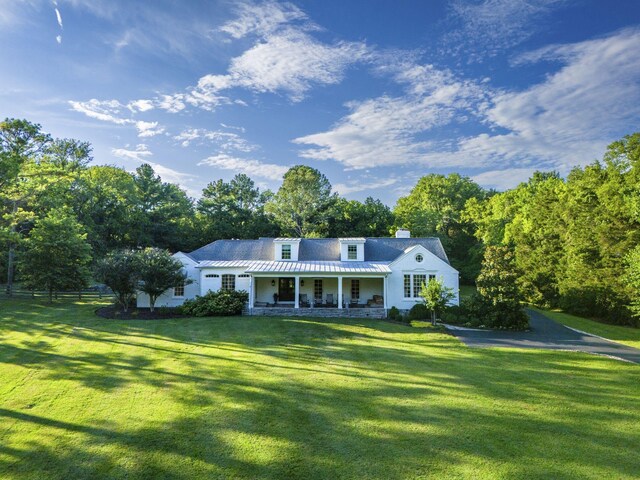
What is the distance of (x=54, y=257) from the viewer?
88.1 feet

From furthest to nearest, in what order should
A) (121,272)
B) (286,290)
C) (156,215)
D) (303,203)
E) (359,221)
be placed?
(303,203)
(359,221)
(156,215)
(286,290)
(121,272)

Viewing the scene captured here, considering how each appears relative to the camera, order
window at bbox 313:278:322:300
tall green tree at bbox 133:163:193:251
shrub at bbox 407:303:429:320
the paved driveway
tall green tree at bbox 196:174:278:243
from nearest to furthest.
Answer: the paved driveway < shrub at bbox 407:303:429:320 < window at bbox 313:278:322:300 < tall green tree at bbox 133:163:193:251 < tall green tree at bbox 196:174:278:243

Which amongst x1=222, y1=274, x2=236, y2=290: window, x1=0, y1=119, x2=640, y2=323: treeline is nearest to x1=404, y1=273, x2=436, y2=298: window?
x1=0, y1=119, x2=640, y2=323: treeline

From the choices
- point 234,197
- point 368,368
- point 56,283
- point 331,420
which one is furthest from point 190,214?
point 331,420

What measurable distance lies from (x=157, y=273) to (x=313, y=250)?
11582 millimetres

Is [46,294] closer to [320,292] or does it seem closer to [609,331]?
[320,292]

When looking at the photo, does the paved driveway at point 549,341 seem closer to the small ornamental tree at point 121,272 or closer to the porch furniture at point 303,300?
the porch furniture at point 303,300

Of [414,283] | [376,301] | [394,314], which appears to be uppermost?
[414,283]

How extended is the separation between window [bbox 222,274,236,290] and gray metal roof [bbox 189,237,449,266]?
2528mm

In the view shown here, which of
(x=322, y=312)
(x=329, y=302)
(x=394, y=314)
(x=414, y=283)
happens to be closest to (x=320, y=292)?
(x=329, y=302)

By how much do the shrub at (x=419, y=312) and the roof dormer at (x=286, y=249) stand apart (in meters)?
9.48

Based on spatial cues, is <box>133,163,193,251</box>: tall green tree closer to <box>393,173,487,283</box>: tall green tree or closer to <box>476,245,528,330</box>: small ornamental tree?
<box>393,173,487,283</box>: tall green tree

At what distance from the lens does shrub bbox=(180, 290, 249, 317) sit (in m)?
23.6

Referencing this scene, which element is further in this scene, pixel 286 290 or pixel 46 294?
pixel 46 294
